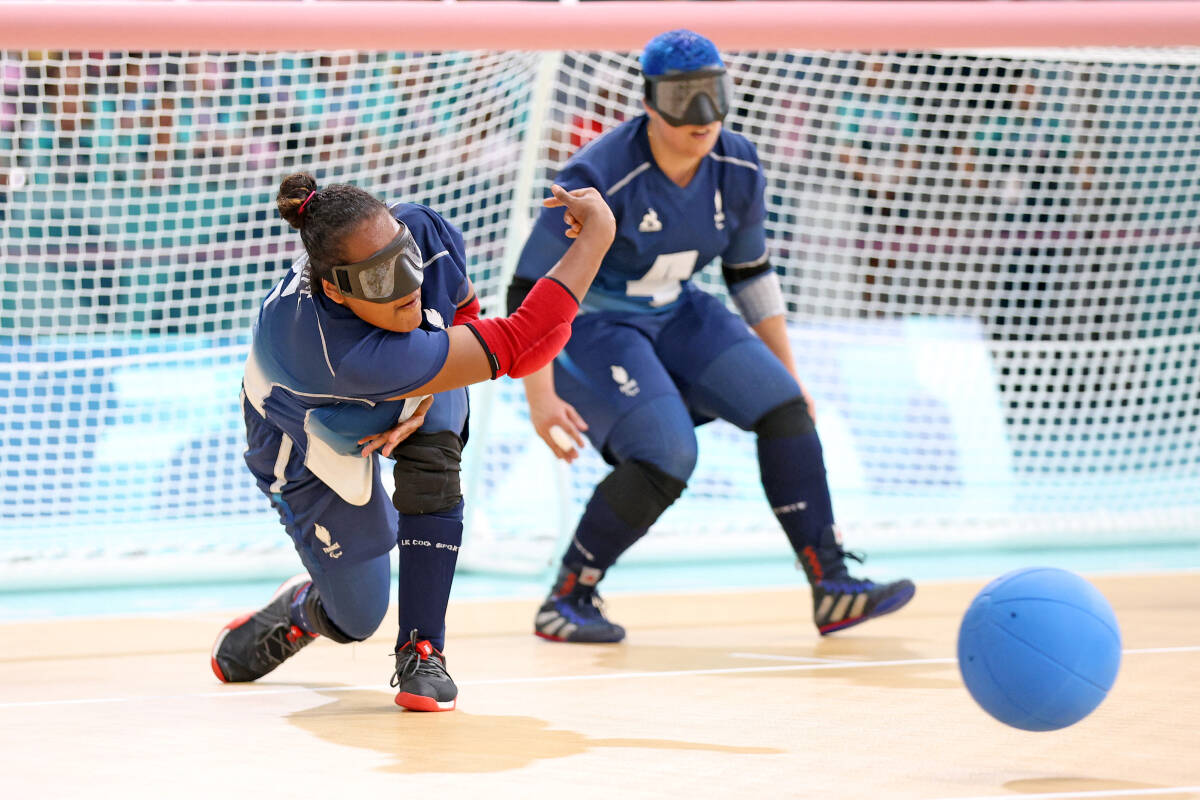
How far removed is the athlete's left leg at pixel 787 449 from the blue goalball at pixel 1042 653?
126 cm

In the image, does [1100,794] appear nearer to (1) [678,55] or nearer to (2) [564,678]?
(2) [564,678]

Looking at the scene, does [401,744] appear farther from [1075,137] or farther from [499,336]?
Result: [1075,137]

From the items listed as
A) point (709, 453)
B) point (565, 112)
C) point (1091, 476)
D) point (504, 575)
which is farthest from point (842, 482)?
point (565, 112)

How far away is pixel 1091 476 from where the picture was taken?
5.82 m

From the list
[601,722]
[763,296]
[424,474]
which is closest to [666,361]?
[763,296]

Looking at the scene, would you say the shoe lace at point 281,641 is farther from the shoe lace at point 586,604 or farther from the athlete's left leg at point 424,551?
the shoe lace at point 586,604

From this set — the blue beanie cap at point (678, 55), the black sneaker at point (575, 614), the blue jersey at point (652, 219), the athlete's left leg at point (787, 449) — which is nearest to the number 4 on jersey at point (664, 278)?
the blue jersey at point (652, 219)

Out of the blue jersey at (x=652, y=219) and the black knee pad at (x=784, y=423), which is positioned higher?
the blue jersey at (x=652, y=219)

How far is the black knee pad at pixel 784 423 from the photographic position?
139 inches

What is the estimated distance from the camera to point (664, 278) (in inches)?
143

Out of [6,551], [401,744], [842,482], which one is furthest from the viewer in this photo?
[842,482]

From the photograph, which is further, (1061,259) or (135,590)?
(1061,259)

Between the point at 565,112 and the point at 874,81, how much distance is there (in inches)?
63.1

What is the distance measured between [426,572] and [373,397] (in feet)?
1.34
